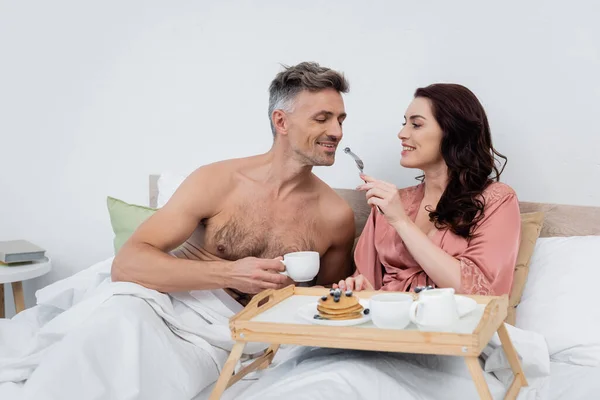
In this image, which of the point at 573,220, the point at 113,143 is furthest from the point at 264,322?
the point at 113,143

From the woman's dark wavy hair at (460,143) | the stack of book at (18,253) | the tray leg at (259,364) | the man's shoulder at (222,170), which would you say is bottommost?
the stack of book at (18,253)

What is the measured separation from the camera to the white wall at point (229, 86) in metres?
2.41

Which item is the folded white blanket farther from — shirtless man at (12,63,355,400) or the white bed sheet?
the white bed sheet

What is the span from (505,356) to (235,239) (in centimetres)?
90

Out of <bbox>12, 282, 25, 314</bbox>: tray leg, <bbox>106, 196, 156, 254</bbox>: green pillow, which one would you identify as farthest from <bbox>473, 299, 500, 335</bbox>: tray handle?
<bbox>12, 282, 25, 314</bbox>: tray leg

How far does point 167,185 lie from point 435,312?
5.14 feet

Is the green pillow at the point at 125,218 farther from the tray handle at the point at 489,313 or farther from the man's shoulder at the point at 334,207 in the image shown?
the tray handle at the point at 489,313

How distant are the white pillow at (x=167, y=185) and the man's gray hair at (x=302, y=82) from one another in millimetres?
631

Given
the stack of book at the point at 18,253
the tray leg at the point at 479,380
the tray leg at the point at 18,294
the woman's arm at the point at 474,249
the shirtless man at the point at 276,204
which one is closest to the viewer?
the tray leg at the point at 479,380

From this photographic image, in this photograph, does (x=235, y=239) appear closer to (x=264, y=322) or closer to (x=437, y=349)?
(x=264, y=322)

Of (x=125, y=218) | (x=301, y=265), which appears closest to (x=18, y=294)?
(x=125, y=218)

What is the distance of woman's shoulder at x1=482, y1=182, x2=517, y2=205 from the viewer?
6.78 feet

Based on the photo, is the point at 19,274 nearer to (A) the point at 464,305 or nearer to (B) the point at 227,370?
(B) the point at 227,370

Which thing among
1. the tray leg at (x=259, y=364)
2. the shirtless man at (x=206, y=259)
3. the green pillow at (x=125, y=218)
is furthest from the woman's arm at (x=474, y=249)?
the green pillow at (x=125, y=218)
